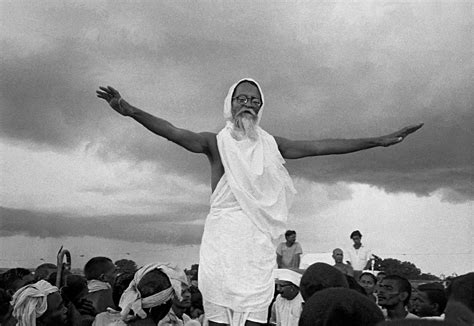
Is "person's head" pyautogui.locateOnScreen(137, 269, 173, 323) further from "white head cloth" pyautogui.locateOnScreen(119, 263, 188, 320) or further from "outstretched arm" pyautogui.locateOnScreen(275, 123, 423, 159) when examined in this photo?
"outstretched arm" pyautogui.locateOnScreen(275, 123, 423, 159)

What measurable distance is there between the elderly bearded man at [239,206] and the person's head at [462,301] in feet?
3.90

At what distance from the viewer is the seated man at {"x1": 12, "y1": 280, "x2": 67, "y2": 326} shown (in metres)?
4.01

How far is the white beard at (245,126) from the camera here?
3926mm

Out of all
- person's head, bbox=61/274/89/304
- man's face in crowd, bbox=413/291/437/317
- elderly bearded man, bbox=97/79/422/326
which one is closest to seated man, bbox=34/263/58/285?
person's head, bbox=61/274/89/304

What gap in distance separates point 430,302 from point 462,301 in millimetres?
1715

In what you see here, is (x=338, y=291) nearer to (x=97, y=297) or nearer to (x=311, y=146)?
(x=311, y=146)

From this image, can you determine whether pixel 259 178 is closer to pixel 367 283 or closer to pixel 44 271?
pixel 367 283

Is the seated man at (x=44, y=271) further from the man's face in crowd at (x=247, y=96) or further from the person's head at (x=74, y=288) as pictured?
the man's face in crowd at (x=247, y=96)

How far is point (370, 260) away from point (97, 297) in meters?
5.06

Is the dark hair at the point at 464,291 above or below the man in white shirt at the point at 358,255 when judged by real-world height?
below

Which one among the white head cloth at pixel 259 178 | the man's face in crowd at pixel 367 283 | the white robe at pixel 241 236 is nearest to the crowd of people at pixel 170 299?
the man's face in crowd at pixel 367 283

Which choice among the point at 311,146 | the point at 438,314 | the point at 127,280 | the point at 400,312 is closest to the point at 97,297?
the point at 127,280

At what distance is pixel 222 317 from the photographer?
12.1 ft

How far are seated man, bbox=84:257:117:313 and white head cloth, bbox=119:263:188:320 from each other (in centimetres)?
115
